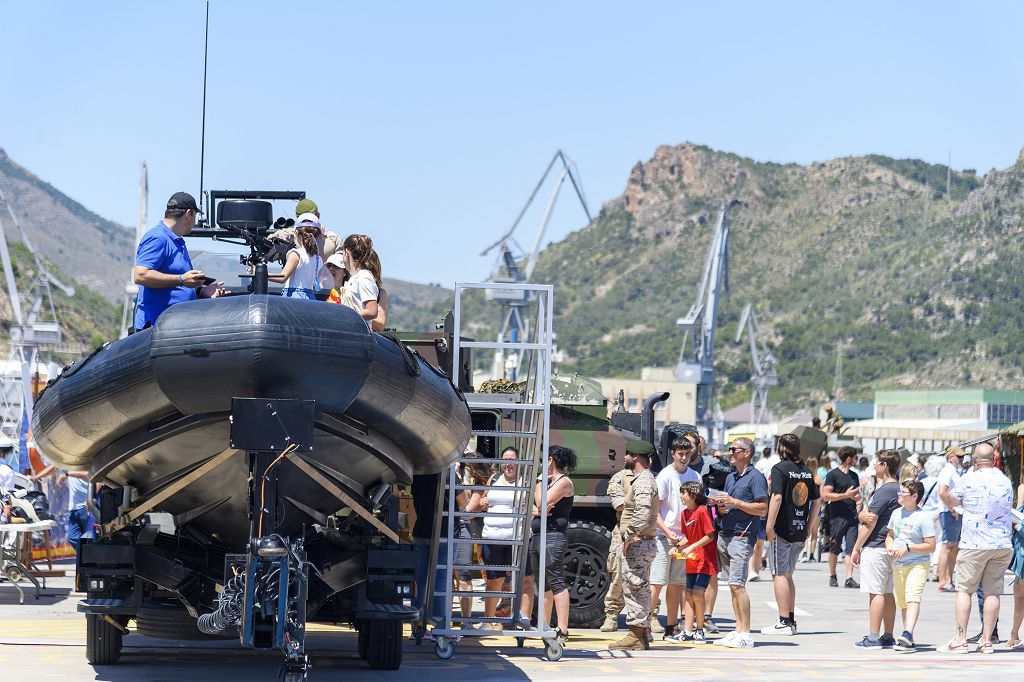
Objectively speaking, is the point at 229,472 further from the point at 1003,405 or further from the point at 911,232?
the point at 911,232

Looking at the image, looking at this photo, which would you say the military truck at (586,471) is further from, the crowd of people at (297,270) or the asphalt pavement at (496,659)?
the crowd of people at (297,270)

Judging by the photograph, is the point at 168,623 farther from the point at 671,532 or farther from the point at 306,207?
the point at 671,532

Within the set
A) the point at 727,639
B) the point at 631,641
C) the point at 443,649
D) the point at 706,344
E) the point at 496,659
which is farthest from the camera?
the point at 706,344

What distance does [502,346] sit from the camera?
10.9 m

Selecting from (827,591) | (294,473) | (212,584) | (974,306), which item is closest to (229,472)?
(294,473)

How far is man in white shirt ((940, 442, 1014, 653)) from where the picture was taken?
488 inches

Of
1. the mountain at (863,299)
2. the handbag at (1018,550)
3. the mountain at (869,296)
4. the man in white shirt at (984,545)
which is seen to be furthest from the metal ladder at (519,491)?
the mountain at (869,296)

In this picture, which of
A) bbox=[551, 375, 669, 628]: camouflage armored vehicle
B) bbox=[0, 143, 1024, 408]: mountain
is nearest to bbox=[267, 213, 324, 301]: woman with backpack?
bbox=[551, 375, 669, 628]: camouflage armored vehicle

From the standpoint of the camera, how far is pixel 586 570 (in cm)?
1342

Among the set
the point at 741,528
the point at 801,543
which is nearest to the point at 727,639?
the point at 741,528

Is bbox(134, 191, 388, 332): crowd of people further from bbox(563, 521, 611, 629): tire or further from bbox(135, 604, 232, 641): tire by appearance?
bbox(563, 521, 611, 629): tire

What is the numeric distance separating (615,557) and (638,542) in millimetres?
929

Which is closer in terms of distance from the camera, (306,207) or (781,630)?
(306,207)

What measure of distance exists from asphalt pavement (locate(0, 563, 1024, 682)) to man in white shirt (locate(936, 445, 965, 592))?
262 cm
